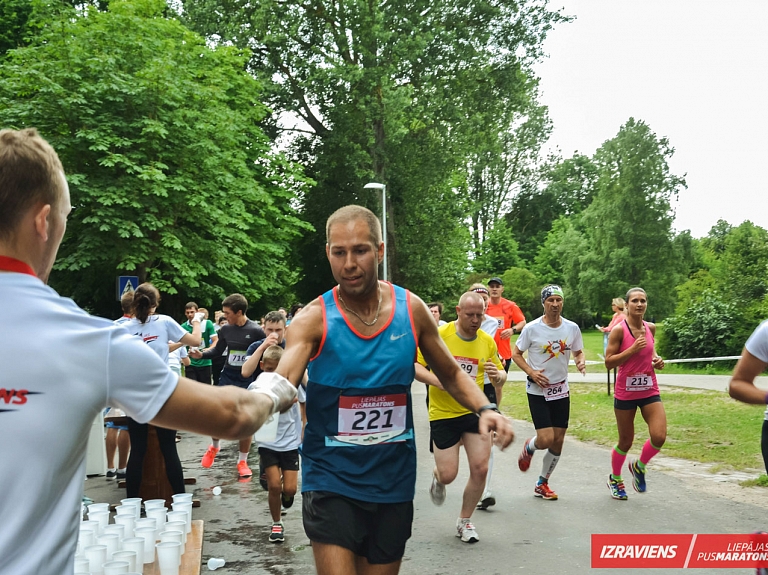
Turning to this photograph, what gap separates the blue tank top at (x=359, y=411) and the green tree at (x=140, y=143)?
21400 millimetres

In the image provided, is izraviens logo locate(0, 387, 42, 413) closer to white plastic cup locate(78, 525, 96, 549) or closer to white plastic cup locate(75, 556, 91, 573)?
white plastic cup locate(75, 556, 91, 573)

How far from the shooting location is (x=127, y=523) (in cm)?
586

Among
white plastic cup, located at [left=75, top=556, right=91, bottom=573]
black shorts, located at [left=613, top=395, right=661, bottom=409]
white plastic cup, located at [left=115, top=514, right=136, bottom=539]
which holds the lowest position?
white plastic cup, located at [left=115, top=514, right=136, bottom=539]

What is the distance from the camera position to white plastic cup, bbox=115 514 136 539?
5.74m

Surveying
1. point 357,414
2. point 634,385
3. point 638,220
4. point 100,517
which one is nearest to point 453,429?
point 634,385

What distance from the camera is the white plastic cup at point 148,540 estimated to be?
18.2 feet

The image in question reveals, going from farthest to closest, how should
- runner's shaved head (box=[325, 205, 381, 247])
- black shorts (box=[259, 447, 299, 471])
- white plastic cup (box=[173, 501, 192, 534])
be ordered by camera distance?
black shorts (box=[259, 447, 299, 471]), white plastic cup (box=[173, 501, 192, 534]), runner's shaved head (box=[325, 205, 381, 247])

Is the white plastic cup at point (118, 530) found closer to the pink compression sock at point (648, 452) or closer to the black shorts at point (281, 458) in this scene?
the black shorts at point (281, 458)

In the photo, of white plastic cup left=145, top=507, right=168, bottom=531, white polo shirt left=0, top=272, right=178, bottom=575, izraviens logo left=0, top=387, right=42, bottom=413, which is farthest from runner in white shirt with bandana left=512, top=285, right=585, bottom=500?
izraviens logo left=0, top=387, right=42, bottom=413

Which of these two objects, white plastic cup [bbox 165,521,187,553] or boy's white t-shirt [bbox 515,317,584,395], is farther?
boy's white t-shirt [bbox 515,317,584,395]

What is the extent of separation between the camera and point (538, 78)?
120 ft

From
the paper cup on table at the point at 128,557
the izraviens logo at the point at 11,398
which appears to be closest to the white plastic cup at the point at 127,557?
the paper cup on table at the point at 128,557

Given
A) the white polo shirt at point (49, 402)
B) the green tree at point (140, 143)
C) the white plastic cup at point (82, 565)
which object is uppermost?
the green tree at point (140, 143)

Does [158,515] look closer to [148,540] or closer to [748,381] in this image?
[148,540]
